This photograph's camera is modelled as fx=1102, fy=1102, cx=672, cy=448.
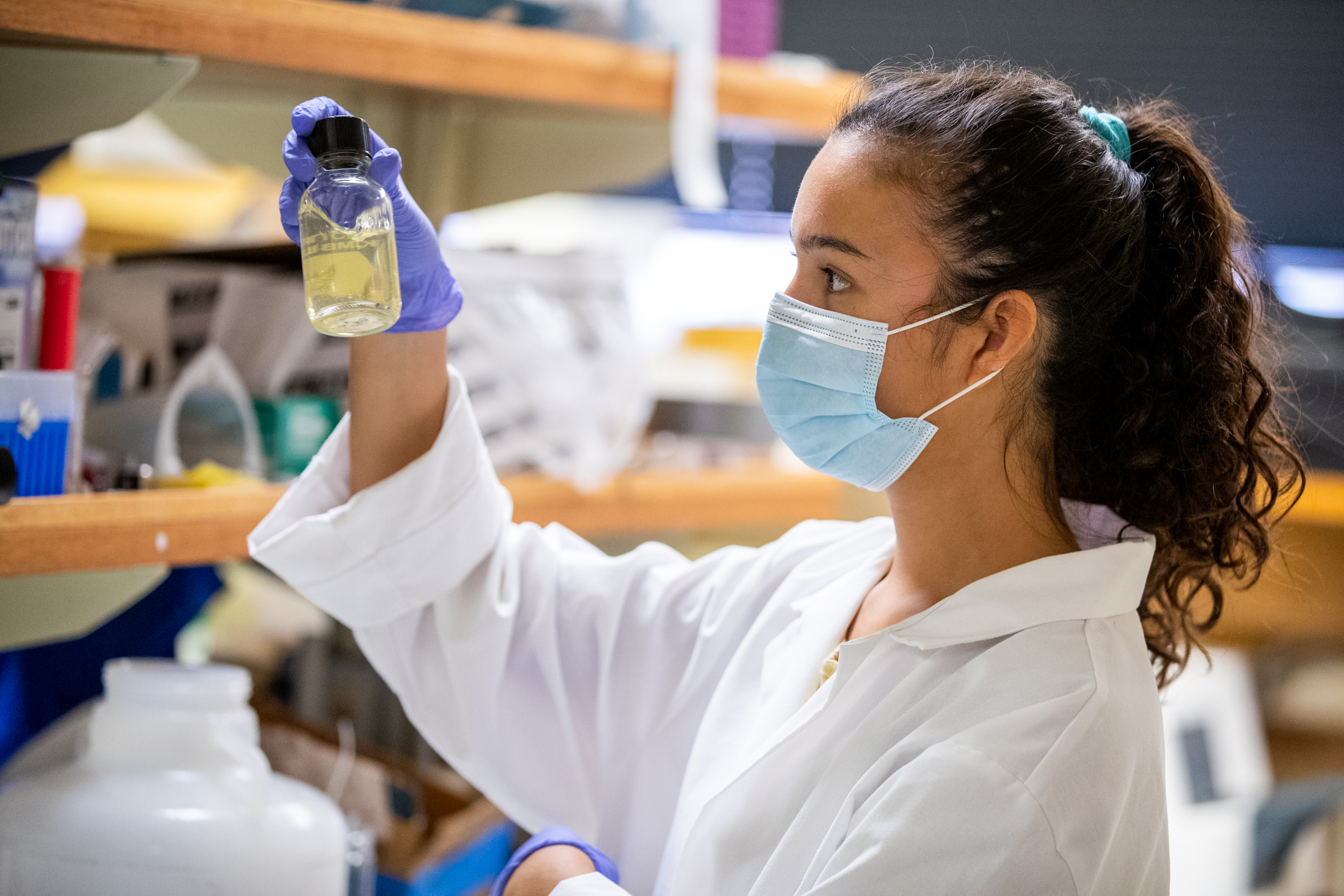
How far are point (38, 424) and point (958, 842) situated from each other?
91 cm

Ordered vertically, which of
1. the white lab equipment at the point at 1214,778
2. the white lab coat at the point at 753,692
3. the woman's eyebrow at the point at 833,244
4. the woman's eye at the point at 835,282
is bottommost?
the white lab equipment at the point at 1214,778

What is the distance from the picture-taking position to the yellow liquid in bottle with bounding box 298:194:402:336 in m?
0.88

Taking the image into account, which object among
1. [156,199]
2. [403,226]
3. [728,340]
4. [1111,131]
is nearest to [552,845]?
[403,226]

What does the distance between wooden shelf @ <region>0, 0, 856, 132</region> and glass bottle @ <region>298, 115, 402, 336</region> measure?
33cm

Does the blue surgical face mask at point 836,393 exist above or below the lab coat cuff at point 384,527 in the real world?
above

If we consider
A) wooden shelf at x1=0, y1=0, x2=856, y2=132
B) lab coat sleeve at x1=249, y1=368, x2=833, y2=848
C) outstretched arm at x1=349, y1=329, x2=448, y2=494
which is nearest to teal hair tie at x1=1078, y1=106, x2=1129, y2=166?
wooden shelf at x1=0, y1=0, x2=856, y2=132

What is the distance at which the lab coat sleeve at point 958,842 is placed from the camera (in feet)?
2.82

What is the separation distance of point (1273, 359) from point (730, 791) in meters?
0.79

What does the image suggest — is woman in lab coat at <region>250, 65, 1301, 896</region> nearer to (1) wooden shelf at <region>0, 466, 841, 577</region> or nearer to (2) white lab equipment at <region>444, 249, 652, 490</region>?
(1) wooden shelf at <region>0, 466, 841, 577</region>

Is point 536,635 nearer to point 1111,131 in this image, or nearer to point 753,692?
point 753,692

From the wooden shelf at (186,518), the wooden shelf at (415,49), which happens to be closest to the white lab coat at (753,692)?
the wooden shelf at (186,518)

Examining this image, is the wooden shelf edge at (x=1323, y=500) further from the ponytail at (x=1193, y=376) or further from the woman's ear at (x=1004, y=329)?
the woman's ear at (x=1004, y=329)

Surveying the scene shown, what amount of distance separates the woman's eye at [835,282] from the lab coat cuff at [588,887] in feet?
1.99

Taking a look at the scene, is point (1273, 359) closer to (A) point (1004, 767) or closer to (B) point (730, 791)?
(A) point (1004, 767)
